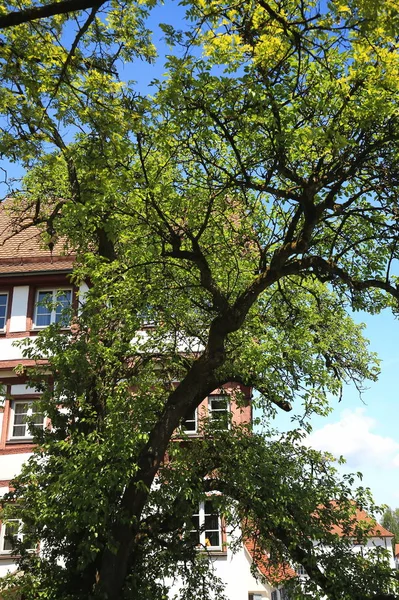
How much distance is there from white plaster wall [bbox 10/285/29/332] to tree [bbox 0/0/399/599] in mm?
8914

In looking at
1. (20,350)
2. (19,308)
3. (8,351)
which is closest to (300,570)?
(20,350)

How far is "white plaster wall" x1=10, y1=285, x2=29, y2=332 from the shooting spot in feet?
75.5

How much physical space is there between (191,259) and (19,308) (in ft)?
46.6

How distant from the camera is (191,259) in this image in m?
10.5

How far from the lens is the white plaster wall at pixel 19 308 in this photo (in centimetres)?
2302

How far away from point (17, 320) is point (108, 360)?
12.2 m

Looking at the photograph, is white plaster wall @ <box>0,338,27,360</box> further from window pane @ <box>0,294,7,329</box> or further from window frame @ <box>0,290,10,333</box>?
window pane @ <box>0,294,7,329</box>

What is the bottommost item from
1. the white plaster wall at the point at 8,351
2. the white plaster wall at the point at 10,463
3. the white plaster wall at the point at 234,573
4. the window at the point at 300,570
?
the window at the point at 300,570

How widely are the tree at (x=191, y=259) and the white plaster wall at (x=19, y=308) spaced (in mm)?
8914

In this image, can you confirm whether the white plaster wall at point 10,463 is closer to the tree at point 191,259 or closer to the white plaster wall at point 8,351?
the white plaster wall at point 8,351

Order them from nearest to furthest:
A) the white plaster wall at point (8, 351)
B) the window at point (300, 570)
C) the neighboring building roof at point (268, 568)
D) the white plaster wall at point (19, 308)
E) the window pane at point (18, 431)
Answer: the window at point (300, 570) → the neighboring building roof at point (268, 568) → the window pane at point (18, 431) → the white plaster wall at point (8, 351) → the white plaster wall at point (19, 308)

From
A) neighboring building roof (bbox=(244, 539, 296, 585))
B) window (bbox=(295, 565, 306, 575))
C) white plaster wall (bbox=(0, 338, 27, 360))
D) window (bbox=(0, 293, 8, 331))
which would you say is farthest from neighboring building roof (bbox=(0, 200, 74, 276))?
window (bbox=(295, 565, 306, 575))

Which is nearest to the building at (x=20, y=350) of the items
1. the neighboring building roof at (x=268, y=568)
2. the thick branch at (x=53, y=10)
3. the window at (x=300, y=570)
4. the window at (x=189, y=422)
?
the window at (x=189, y=422)

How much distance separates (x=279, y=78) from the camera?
869 cm
